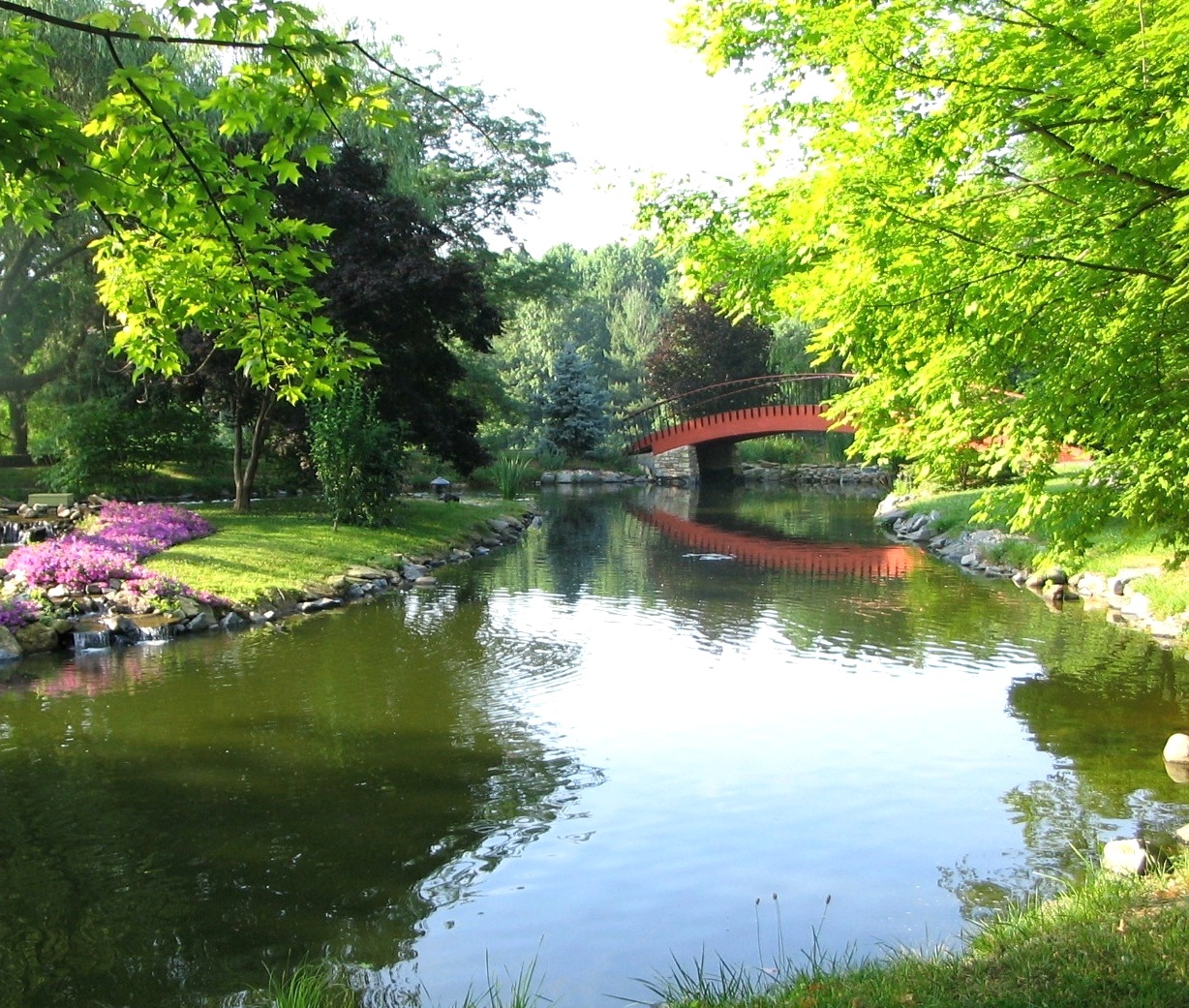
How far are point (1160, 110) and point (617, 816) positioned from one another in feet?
15.7

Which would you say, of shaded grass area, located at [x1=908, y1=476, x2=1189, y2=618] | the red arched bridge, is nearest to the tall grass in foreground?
shaded grass area, located at [x1=908, y1=476, x2=1189, y2=618]

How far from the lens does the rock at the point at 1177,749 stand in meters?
7.47

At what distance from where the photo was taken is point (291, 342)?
620 centimetres

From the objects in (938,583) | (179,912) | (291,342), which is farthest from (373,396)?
(179,912)

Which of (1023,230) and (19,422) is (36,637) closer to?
(1023,230)

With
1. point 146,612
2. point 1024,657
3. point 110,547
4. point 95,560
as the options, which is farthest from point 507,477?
point 1024,657

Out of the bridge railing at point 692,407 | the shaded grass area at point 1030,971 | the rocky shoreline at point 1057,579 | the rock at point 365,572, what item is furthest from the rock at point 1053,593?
→ the bridge railing at point 692,407

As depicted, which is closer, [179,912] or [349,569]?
[179,912]

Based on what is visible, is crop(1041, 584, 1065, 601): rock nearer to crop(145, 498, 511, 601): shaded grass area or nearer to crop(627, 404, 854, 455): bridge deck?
crop(145, 498, 511, 601): shaded grass area

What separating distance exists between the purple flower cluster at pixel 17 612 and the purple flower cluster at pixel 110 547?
789mm

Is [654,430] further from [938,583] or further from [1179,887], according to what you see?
[1179,887]

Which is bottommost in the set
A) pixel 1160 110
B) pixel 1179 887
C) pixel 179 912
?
pixel 179 912

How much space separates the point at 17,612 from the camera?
11.6 meters

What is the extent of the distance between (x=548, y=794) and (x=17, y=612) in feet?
23.8
